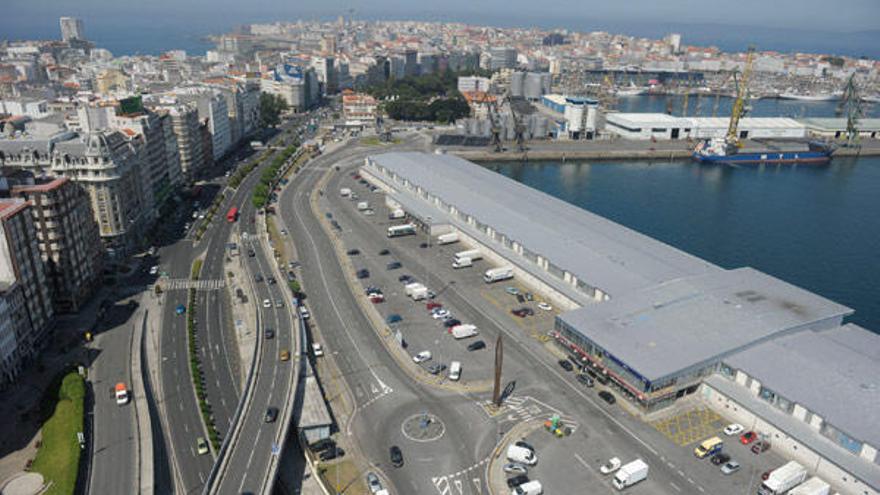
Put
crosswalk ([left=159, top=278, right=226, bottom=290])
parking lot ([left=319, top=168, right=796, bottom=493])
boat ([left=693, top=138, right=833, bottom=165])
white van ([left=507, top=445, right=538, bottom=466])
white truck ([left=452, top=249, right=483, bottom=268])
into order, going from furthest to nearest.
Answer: boat ([left=693, top=138, right=833, bottom=165]) → white truck ([left=452, top=249, right=483, bottom=268]) → crosswalk ([left=159, top=278, right=226, bottom=290]) → white van ([left=507, top=445, right=538, bottom=466]) → parking lot ([left=319, top=168, right=796, bottom=493])

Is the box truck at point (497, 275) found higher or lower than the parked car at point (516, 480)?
higher

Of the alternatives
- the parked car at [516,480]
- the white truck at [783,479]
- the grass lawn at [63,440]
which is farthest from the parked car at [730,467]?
the grass lawn at [63,440]

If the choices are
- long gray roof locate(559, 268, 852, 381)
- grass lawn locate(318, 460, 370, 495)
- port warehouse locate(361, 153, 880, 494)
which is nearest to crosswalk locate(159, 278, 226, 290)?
port warehouse locate(361, 153, 880, 494)

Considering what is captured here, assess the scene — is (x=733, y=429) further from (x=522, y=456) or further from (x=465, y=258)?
(x=465, y=258)

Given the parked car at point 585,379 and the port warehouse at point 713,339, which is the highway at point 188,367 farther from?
the port warehouse at point 713,339

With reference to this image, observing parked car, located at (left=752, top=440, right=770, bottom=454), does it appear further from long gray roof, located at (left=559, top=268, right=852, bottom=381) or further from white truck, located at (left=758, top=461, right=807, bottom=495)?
long gray roof, located at (left=559, top=268, right=852, bottom=381)

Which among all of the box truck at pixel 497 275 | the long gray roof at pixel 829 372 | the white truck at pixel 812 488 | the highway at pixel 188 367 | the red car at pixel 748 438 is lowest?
the highway at pixel 188 367
